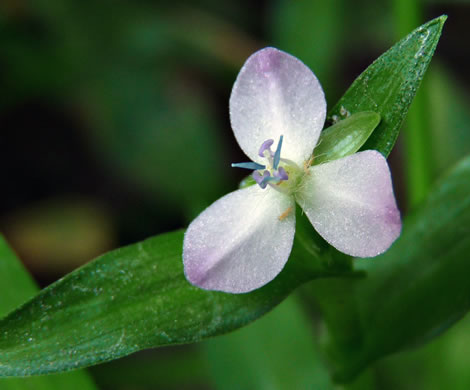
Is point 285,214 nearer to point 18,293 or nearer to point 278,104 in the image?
point 278,104

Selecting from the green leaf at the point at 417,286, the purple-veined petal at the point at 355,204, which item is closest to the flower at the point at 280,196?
the purple-veined petal at the point at 355,204

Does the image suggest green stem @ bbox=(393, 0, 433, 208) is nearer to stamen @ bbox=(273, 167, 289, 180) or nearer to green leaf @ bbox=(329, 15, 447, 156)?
green leaf @ bbox=(329, 15, 447, 156)

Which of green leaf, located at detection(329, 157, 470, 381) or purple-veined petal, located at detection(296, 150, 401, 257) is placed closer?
purple-veined petal, located at detection(296, 150, 401, 257)

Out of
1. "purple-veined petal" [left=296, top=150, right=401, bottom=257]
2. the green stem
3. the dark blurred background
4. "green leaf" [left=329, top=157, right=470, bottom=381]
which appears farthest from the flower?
the dark blurred background

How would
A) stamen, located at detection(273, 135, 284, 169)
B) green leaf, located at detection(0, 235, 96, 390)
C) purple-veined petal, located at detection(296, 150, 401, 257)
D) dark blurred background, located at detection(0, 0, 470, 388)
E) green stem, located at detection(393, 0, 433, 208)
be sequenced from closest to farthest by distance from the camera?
purple-veined petal, located at detection(296, 150, 401, 257) < stamen, located at detection(273, 135, 284, 169) < green leaf, located at detection(0, 235, 96, 390) < green stem, located at detection(393, 0, 433, 208) < dark blurred background, located at detection(0, 0, 470, 388)

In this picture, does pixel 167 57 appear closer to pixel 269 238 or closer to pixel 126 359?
pixel 126 359

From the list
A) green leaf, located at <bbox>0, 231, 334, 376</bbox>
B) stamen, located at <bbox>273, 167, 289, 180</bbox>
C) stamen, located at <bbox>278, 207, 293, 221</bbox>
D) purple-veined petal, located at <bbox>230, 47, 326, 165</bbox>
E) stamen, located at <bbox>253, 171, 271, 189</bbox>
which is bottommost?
green leaf, located at <bbox>0, 231, 334, 376</bbox>

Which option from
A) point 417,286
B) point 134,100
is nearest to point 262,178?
point 417,286

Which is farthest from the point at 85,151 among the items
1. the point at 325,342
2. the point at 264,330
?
the point at 325,342
